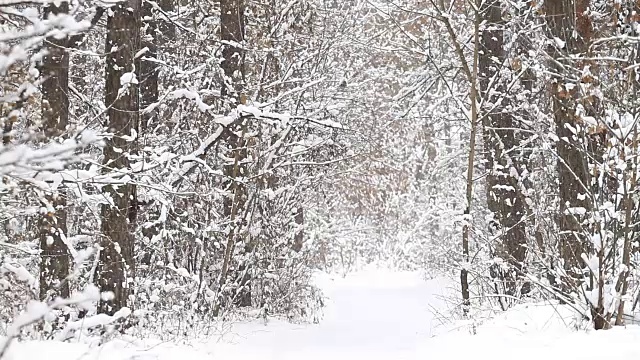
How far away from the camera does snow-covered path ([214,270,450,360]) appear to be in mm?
7883

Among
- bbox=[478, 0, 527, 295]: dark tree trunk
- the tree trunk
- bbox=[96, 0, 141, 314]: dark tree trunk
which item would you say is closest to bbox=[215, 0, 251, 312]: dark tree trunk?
the tree trunk

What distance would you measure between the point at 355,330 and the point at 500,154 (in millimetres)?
3515

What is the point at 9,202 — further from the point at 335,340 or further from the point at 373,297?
the point at 373,297

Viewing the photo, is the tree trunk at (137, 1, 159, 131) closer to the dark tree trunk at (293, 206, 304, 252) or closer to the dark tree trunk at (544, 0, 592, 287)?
the dark tree trunk at (293, 206, 304, 252)

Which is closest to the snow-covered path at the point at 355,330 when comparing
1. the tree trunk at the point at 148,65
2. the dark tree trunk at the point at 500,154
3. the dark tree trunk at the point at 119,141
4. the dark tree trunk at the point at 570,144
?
the dark tree trunk at the point at 119,141

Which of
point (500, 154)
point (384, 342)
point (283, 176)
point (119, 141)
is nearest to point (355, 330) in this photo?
point (384, 342)

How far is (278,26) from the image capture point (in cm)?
1130

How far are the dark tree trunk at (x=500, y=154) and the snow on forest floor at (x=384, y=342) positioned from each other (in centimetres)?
155

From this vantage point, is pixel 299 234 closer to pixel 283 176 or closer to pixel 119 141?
pixel 283 176

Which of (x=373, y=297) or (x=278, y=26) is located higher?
(x=278, y=26)

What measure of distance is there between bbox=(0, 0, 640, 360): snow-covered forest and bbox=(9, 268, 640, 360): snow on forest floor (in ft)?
0.13

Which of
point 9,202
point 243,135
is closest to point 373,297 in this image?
point 243,135

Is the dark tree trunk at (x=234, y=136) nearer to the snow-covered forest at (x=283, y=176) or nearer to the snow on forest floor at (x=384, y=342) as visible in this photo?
the snow-covered forest at (x=283, y=176)

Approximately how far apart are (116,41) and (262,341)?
13.0 feet
